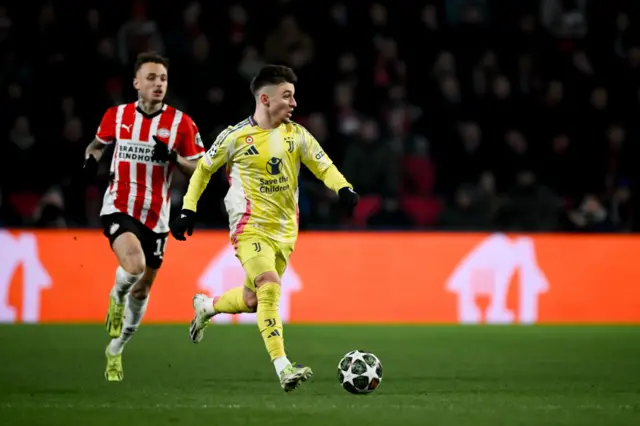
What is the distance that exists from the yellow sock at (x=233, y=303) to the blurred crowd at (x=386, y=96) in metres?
5.84

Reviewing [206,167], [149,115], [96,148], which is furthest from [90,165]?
[206,167]

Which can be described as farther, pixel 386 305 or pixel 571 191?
pixel 571 191

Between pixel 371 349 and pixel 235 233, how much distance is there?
3.46 meters

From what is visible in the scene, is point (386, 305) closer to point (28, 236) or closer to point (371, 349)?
point (371, 349)

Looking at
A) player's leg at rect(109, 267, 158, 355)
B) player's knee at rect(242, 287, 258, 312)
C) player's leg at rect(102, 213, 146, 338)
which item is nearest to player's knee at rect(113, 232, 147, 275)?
player's leg at rect(102, 213, 146, 338)

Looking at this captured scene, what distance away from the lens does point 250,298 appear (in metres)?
7.48

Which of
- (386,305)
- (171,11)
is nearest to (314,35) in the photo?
(171,11)

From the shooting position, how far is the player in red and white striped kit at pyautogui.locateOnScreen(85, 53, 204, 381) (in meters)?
8.19

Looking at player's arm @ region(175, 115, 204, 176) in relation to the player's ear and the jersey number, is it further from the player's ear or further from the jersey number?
the player's ear

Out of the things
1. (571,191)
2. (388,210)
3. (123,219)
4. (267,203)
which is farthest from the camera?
(571,191)

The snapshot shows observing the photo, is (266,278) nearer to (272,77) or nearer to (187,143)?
(272,77)

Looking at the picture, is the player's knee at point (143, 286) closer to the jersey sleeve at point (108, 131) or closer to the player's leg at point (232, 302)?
the player's leg at point (232, 302)

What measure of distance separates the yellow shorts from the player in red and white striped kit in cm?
122

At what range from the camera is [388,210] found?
46.0 ft
